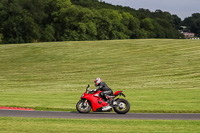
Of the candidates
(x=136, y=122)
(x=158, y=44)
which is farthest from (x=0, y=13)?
(x=136, y=122)

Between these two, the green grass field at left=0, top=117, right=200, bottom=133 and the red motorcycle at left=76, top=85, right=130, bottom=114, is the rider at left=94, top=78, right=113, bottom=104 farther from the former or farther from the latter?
the green grass field at left=0, top=117, right=200, bottom=133

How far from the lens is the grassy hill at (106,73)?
21.9m

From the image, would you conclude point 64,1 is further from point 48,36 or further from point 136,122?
point 136,122

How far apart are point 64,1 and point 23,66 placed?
50754mm

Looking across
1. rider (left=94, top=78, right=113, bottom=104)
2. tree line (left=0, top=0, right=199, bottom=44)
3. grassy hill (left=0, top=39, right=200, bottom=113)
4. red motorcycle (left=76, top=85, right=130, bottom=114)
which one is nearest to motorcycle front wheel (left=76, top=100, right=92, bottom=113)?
red motorcycle (left=76, top=85, right=130, bottom=114)

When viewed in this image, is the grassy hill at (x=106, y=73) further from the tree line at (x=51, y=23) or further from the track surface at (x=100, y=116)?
the tree line at (x=51, y=23)

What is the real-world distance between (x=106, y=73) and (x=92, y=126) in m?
28.9

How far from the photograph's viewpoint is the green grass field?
1206 centimetres

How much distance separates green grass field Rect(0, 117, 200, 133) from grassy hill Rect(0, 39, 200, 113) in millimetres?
4314

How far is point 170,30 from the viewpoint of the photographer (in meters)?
138

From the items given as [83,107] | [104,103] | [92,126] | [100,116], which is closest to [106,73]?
[83,107]

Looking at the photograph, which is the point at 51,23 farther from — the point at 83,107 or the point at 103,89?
the point at 103,89

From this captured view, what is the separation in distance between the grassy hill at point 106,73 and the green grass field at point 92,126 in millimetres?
4314

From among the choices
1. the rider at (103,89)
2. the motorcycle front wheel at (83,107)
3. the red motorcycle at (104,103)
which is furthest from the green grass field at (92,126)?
the motorcycle front wheel at (83,107)
